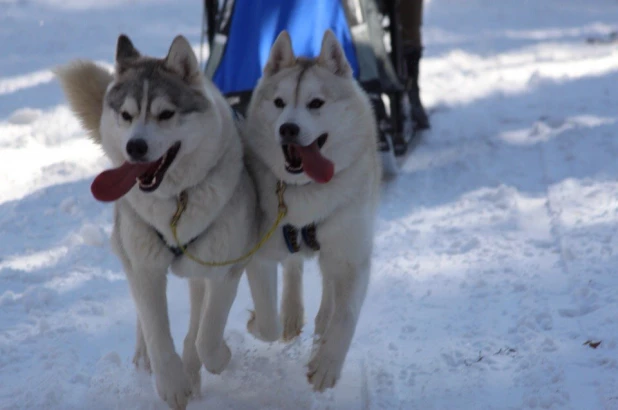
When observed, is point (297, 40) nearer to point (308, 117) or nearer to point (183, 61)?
point (308, 117)

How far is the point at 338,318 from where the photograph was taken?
3.56 m

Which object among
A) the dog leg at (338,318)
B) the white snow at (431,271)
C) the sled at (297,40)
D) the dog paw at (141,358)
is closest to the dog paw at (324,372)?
the dog leg at (338,318)

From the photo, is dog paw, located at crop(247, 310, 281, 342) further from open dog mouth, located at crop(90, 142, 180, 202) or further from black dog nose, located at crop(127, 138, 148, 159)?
black dog nose, located at crop(127, 138, 148, 159)

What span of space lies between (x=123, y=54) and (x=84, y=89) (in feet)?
1.04

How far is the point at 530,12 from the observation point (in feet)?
38.2

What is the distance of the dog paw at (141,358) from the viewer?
3840 mm

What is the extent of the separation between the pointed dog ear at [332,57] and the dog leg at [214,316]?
99 cm

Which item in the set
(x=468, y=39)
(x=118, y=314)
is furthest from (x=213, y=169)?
(x=468, y=39)

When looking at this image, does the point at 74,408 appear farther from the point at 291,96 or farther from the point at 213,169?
the point at 291,96

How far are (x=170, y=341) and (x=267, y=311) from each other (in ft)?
2.00

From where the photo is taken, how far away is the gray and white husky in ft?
10.6

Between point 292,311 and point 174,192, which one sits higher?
point 174,192

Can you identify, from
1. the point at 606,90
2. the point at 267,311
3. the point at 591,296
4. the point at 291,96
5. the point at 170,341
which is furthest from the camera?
the point at 606,90

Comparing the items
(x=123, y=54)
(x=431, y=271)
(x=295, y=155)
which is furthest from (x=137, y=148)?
(x=431, y=271)
